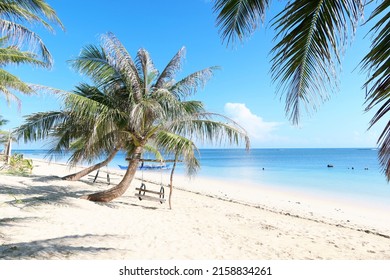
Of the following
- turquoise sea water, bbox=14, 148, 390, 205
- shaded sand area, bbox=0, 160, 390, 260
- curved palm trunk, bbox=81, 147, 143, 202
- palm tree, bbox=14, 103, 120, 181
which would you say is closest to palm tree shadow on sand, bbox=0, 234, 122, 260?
shaded sand area, bbox=0, 160, 390, 260

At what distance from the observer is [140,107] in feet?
24.3

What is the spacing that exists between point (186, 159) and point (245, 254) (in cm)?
353

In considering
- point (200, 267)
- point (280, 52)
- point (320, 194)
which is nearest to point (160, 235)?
point (200, 267)

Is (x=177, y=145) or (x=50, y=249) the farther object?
(x=177, y=145)

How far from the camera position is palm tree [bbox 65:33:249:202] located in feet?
25.3

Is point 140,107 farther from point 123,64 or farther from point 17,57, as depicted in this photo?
point 17,57

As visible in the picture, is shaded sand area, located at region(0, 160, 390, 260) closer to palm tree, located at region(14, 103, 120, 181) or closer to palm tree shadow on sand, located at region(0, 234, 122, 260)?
palm tree shadow on sand, located at region(0, 234, 122, 260)

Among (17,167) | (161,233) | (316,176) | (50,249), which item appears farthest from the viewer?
(316,176)

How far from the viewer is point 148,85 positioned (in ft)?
28.9

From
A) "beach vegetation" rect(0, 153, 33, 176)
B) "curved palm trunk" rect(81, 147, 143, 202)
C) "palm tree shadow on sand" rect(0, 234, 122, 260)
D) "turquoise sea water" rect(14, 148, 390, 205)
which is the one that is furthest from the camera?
"turquoise sea water" rect(14, 148, 390, 205)

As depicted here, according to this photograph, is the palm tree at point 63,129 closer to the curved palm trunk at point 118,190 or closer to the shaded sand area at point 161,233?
the curved palm trunk at point 118,190

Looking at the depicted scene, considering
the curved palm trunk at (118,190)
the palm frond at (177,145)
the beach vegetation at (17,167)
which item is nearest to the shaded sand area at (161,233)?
the curved palm trunk at (118,190)

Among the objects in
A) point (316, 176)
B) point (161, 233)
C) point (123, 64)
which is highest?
point (123, 64)

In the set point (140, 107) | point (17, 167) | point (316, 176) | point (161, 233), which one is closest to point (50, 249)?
point (161, 233)
